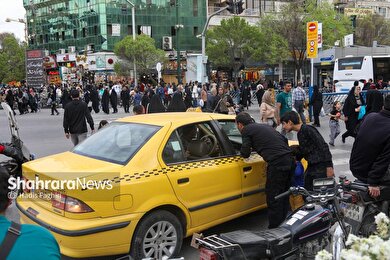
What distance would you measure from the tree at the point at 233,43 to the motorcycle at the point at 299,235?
37.9 metres

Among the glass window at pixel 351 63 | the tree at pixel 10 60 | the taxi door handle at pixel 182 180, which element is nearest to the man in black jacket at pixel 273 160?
the taxi door handle at pixel 182 180

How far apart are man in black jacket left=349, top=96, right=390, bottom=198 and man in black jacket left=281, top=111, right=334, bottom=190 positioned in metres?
0.39

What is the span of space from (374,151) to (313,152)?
2.49 feet

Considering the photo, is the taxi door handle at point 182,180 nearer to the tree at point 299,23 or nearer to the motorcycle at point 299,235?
the motorcycle at point 299,235

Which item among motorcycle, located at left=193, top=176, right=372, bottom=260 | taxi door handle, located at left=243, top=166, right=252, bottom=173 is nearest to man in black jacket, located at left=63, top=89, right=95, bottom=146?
taxi door handle, located at left=243, top=166, right=252, bottom=173

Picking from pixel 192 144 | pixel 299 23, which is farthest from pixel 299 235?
pixel 299 23

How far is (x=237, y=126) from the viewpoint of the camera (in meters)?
5.36

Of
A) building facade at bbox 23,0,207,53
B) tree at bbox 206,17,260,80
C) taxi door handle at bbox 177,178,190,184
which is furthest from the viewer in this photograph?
building facade at bbox 23,0,207,53

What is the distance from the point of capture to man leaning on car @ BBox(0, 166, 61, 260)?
6.63 ft

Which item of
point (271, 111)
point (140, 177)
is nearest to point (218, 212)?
point (140, 177)

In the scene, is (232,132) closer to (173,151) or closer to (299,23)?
(173,151)

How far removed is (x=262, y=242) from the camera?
3.35m

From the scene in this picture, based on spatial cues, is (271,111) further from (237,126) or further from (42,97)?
(42,97)

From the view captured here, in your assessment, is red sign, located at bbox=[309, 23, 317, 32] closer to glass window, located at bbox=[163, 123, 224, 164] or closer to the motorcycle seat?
glass window, located at bbox=[163, 123, 224, 164]
